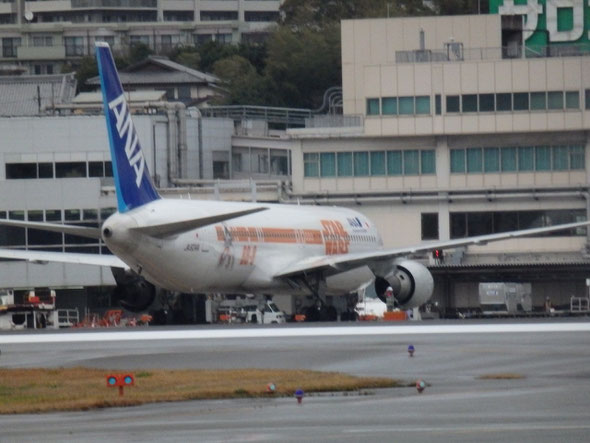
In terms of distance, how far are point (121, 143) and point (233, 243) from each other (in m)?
7.71

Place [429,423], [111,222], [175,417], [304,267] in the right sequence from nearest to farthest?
[429,423] → [175,417] → [111,222] → [304,267]

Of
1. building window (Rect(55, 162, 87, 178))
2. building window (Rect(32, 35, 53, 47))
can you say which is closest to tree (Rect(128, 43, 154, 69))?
building window (Rect(32, 35, 53, 47))

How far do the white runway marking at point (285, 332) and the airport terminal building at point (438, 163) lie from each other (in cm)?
3289

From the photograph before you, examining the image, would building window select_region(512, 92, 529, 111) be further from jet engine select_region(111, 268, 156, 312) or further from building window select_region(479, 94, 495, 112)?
jet engine select_region(111, 268, 156, 312)

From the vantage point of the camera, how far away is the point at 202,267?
54812mm

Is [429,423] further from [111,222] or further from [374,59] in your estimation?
[374,59]

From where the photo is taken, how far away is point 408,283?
195 feet

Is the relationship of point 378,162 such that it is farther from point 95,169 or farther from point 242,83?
point 242,83

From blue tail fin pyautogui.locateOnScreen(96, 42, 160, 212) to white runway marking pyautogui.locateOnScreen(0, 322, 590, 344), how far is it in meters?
3.78

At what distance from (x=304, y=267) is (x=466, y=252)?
25.9 m

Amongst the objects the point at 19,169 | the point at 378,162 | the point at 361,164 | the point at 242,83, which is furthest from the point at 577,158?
the point at 242,83

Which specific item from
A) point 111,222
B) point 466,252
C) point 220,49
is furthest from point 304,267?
point 220,49

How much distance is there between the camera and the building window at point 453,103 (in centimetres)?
8269

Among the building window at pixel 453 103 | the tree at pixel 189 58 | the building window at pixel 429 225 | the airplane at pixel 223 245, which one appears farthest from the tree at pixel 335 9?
the airplane at pixel 223 245
